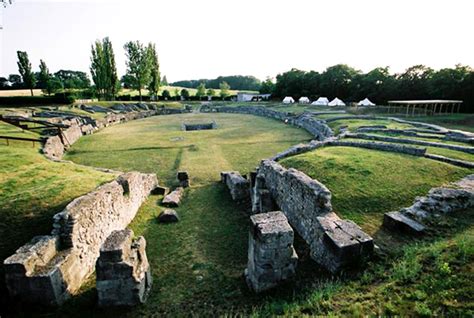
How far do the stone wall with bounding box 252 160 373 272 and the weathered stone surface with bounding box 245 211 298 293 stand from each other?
3.10ft

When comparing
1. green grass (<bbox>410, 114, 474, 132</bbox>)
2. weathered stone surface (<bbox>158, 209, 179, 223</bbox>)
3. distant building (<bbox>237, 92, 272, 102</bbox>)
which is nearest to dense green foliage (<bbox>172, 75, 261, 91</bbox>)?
distant building (<bbox>237, 92, 272, 102</bbox>)

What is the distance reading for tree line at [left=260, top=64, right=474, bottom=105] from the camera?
3956 centimetres

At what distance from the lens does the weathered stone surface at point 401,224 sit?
22.2 ft

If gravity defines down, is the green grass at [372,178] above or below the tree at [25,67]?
below

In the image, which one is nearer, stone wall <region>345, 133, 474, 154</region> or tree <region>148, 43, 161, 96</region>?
stone wall <region>345, 133, 474, 154</region>

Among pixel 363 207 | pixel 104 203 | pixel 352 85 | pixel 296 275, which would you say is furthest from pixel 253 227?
pixel 352 85

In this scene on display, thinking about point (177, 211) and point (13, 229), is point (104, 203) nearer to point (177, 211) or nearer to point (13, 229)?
point (13, 229)

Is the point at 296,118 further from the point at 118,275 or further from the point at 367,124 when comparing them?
the point at 118,275

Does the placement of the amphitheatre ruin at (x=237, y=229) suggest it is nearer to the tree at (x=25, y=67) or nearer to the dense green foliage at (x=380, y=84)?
the dense green foliage at (x=380, y=84)

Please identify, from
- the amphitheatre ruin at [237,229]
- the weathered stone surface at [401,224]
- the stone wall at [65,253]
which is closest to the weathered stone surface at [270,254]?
the amphitheatre ruin at [237,229]

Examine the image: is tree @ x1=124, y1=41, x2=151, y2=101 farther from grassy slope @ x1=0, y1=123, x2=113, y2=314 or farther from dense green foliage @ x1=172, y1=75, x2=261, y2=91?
dense green foliage @ x1=172, y1=75, x2=261, y2=91

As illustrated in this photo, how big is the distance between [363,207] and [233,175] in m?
6.21

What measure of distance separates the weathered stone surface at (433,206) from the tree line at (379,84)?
41.6 metres

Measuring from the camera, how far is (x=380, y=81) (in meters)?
53.1
